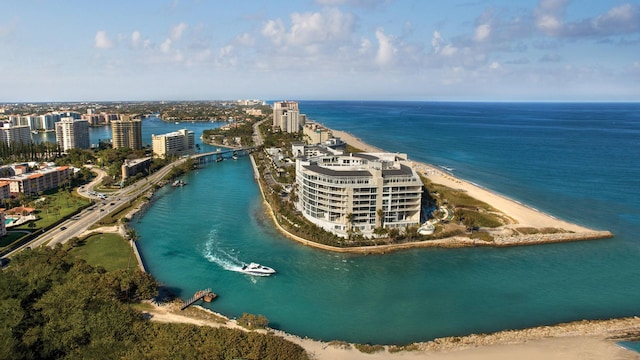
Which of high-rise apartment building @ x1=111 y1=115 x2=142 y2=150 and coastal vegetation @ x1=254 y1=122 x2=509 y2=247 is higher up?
high-rise apartment building @ x1=111 y1=115 x2=142 y2=150

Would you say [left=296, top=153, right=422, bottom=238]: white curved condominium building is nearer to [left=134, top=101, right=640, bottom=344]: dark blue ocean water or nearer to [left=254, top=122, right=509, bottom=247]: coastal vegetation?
[left=254, top=122, right=509, bottom=247]: coastal vegetation

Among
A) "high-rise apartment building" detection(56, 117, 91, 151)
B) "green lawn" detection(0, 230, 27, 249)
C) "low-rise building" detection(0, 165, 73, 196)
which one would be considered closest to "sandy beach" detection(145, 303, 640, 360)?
"green lawn" detection(0, 230, 27, 249)

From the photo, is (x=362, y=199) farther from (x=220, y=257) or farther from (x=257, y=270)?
(x=220, y=257)

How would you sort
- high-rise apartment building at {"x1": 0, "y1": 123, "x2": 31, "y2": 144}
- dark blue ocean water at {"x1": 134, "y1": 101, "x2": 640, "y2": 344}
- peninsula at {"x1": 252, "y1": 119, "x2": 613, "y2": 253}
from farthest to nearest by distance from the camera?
high-rise apartment building at {"x1": 0, "y1": 123, "x2": 31, "y2": 144}, peninsula at {"x1": 252, "y1": 119, "x2": 613, "y2": 253}, dark blue ocean water at {"x1": 134, "y1": 101, "x2": 640, "y2": 344}

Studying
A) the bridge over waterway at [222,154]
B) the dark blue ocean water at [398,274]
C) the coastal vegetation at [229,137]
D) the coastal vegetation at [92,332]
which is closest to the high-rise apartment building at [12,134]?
the coastal vegetation at [229,137]

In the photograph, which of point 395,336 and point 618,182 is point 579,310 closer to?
point 395,336

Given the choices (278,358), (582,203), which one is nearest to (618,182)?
(582,203)
